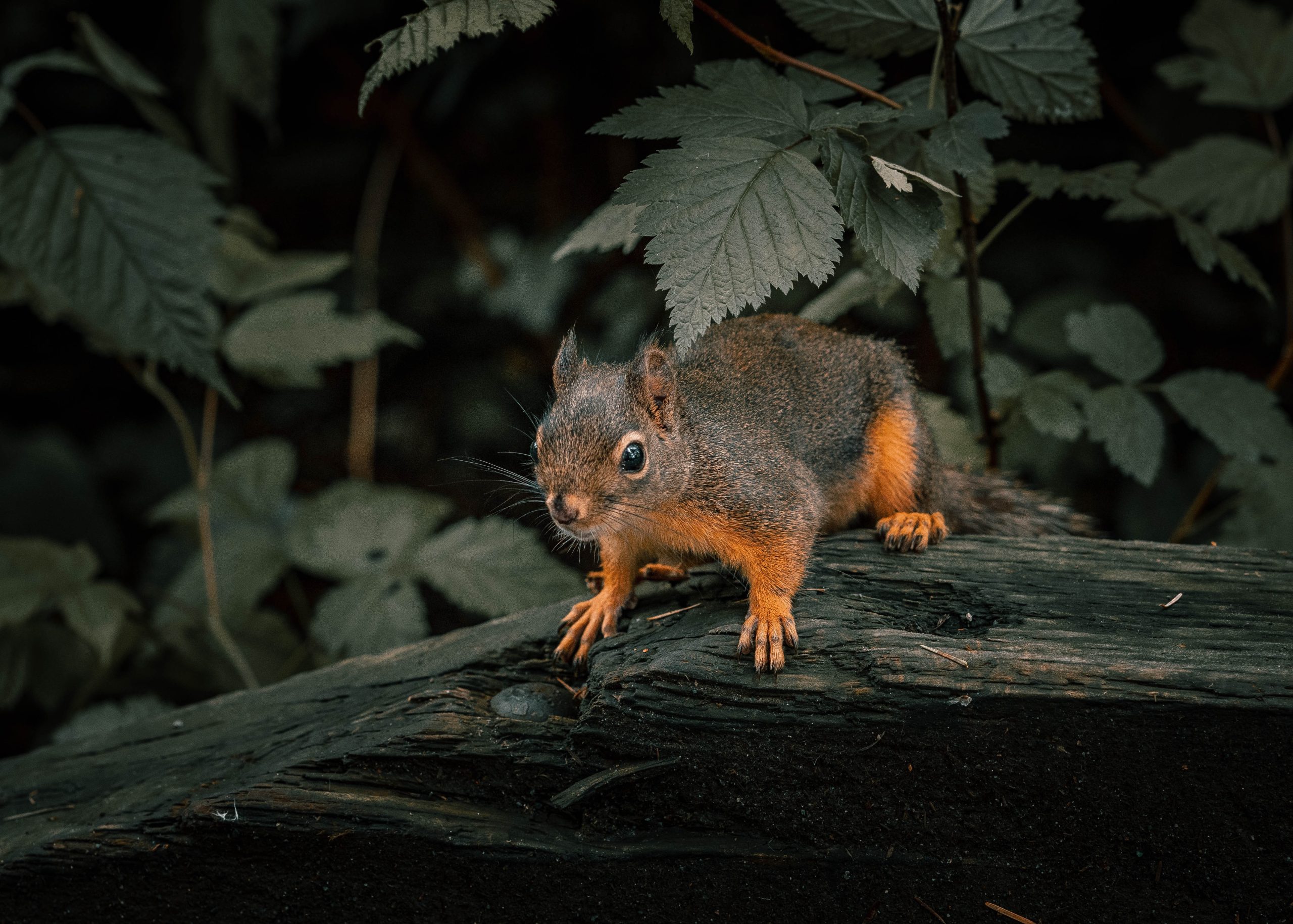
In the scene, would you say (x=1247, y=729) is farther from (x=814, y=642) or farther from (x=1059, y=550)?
(x=814, y=642)

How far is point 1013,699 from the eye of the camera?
1.26 meters

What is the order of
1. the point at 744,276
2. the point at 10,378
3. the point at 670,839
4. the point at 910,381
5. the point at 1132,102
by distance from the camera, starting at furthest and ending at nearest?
the point at 10,378, the point at 1132,102, the point at 910,381, the point at 670,839, the point at 744,276

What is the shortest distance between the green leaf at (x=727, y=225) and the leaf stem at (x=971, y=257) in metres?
0.34

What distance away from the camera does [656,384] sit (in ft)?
5.34

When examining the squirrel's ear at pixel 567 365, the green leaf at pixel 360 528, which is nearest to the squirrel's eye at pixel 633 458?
the squirrel's ear at pixel 567 365

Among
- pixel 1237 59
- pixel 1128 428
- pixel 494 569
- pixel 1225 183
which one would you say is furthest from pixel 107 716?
pixel 1237 59

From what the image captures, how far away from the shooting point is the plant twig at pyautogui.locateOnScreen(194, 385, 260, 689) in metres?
2.33

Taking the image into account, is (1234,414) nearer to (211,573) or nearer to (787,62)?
(787,62)

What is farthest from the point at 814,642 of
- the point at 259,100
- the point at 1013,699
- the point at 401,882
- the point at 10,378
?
the point at 10,378

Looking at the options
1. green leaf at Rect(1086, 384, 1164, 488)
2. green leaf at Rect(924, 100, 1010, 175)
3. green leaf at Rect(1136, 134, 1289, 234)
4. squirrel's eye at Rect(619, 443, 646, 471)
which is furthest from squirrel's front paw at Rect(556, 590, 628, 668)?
green leaf at Rect(1136, 134, 1289, 234)

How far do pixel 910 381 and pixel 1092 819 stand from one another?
91 cm

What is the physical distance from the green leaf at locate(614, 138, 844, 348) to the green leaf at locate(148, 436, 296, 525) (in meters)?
1.63

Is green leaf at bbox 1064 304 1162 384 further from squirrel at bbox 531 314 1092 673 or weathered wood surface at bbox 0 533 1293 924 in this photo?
weathered wood surface at bbox 0 533 1293 924

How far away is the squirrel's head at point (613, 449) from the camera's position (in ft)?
5.04
